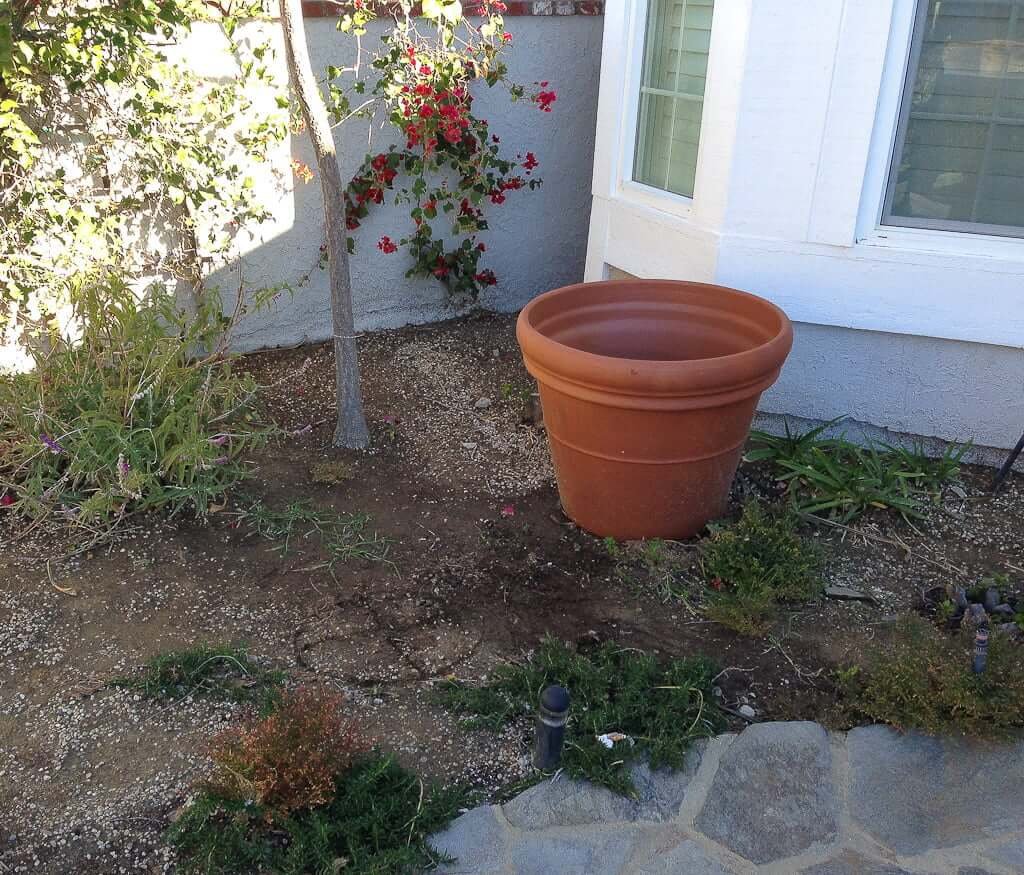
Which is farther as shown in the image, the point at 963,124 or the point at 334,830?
the point at 963,124

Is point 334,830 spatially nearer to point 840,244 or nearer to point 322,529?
point 322,529

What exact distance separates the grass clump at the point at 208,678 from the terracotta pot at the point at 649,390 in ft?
4.08

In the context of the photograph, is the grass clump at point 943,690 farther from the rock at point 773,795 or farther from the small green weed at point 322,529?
the small green weed at point 322,529

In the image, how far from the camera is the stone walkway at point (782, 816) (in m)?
2.16

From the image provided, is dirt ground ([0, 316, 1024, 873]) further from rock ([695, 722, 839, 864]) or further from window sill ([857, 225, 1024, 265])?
window sill ([857, 225, 1024, 265])

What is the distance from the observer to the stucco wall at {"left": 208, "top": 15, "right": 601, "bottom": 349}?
4.66m

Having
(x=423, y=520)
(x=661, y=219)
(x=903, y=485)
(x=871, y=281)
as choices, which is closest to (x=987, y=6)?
(x=871, y=281)

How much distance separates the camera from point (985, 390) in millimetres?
3678

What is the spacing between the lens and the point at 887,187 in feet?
11.7

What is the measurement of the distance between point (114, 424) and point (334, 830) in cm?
184

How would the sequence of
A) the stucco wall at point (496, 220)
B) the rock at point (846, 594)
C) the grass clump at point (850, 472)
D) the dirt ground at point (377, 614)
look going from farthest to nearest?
the stucco wall at point (496, 220), the grass clump at point (850, 472), the rock at point (846, 594), the dirt ground at point (377, 614)

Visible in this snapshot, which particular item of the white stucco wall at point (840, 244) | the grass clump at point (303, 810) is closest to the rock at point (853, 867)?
the grass clump at point (303, 810)

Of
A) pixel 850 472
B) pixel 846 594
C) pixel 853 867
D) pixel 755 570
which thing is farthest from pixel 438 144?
pixel 853 867

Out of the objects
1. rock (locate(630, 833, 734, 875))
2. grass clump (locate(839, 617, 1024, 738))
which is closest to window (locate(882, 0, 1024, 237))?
grass clump (locate(839, 617, 1024, 738))
